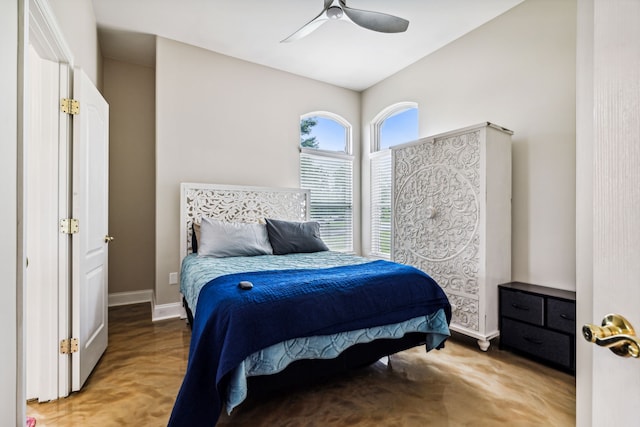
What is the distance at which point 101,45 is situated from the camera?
Result: 364cm

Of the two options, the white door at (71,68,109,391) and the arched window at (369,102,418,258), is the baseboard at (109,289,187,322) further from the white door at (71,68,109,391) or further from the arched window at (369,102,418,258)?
the arched window at (369,102,418,258)

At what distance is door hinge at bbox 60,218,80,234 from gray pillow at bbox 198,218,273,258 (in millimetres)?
1177

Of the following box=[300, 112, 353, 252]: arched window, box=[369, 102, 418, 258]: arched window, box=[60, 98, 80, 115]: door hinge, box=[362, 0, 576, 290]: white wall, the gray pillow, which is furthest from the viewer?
box=[300, 112, 353, 252]: arched window

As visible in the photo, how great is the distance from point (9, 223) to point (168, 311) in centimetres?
263

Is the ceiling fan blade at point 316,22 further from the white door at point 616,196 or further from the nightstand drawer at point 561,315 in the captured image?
the nightstand drawer at point 561,315

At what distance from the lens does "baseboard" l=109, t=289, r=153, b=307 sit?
395 centimetres

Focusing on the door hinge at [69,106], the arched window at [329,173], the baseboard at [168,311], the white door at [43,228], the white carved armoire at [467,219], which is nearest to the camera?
the white door at [43,228]

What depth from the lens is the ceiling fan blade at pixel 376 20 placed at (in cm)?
243

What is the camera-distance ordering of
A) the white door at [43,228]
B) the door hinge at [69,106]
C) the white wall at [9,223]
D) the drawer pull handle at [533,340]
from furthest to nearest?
the drawer pull handle at [533,340] < the door hinge at [69,106] < the white door at [43,228] < the white wall at [9,223]

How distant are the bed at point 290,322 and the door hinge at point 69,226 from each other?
2.69 feet

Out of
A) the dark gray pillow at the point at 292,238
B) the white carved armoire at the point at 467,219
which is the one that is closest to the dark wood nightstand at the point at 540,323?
the white carved armoire at the point at 467,219

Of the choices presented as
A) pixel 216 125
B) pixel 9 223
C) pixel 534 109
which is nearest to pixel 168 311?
pixel 216 125

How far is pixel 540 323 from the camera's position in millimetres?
2428

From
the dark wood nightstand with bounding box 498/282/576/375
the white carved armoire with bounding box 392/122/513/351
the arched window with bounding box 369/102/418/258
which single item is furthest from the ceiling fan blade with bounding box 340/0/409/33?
the dark wood nightstand with bounding box 498/282/576/375
